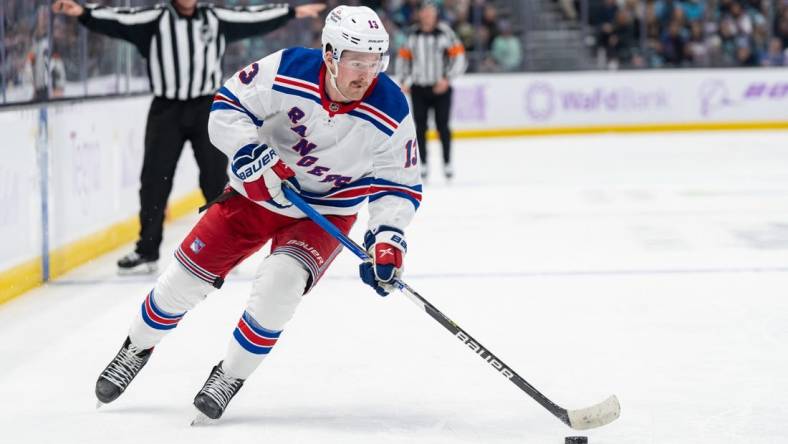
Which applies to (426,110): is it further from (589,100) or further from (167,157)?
(167,157)

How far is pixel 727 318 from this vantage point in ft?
13.4

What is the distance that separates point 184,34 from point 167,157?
1.73 feet

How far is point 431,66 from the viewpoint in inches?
354

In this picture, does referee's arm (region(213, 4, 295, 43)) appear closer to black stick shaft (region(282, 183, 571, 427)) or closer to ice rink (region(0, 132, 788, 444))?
ice rink (region(0, 132, 788, 444))

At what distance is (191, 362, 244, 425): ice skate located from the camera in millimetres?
2838

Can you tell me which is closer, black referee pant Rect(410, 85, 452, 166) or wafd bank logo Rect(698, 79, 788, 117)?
black referee pant Rect(410, 85, 452, 166)

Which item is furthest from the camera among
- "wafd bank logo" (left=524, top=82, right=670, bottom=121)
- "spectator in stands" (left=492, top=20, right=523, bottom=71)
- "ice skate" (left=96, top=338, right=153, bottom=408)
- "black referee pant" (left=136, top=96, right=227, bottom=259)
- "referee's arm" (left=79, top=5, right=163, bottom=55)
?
"spectator in stands" (left=492, top=20, right=523, bottom=71)

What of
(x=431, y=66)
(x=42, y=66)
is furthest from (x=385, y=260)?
(x=431, y=66)

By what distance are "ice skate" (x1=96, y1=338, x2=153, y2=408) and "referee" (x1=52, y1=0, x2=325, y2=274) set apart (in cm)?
209

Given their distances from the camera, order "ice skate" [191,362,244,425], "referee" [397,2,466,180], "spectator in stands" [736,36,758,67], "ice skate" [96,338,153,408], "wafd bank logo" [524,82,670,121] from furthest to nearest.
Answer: "spectator in stands" [736,36,758,67] < "wafd bank logo" [524,82,670,121] < "referee" [397,2,466,180] < "ice skate" [96,338,153,408] < "ice skate" [191,362,244,425]

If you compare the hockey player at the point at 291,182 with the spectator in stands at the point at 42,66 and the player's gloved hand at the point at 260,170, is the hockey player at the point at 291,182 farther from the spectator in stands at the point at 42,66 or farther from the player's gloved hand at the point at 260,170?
the spectator in stands at the point at 42,66

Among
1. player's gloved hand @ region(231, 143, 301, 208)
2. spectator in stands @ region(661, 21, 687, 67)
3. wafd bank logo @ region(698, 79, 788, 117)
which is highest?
player's gloved hand @ region(231, 143, 301, 208)

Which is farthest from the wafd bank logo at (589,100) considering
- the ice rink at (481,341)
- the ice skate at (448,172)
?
the ice rink at (481,341)

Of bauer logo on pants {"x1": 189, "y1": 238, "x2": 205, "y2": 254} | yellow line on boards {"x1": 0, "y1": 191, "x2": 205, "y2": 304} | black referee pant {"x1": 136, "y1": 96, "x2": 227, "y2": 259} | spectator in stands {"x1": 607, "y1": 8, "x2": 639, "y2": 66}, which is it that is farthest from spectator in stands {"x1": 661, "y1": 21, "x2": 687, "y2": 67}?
bauer logo on pants {"x1": 189, "y1": 238, "x2": 205, "y2": 254}
